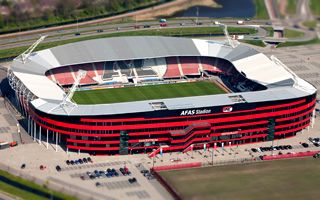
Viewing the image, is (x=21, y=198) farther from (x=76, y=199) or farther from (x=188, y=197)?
(x=188, y=197)

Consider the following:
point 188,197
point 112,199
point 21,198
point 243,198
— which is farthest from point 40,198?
point 243,198

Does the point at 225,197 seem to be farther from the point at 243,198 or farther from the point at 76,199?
the point at 76,199

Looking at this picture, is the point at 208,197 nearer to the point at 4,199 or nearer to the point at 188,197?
the point at 188,197

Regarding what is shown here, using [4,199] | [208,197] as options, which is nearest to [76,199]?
[4,199]

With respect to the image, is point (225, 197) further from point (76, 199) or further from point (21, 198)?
point (21, 198)

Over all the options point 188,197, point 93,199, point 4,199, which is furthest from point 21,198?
point 188,197

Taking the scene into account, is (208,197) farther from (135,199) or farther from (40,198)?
(40,198)

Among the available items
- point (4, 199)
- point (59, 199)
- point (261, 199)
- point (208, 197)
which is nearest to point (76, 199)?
point (59, 199)
